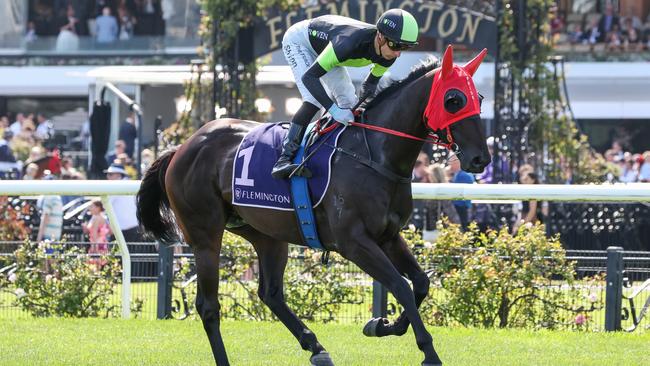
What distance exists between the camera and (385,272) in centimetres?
588

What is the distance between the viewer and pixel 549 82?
43.4 ft

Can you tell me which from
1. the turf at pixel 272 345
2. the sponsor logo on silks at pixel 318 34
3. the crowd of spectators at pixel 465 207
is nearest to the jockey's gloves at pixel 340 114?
Answer: the sponsor logo on silks at pixel 318 34

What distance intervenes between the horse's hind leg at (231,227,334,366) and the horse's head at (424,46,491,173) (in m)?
1.24

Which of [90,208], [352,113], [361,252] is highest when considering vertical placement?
[352,113]

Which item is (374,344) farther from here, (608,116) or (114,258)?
(608,116)

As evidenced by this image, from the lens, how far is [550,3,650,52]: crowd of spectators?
24.2m

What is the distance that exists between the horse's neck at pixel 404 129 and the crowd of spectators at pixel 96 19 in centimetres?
2227

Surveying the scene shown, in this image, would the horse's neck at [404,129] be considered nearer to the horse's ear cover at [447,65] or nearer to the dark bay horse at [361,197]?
the dark bay horse at [361,197]

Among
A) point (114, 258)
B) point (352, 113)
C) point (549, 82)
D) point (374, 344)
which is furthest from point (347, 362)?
point (549, 82)

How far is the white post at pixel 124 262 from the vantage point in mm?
8695

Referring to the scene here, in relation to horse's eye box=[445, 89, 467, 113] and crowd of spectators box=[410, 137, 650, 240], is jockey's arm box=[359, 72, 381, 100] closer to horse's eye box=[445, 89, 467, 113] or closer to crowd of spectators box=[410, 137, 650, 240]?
horse's eye box=[445, 89, 467, 113]

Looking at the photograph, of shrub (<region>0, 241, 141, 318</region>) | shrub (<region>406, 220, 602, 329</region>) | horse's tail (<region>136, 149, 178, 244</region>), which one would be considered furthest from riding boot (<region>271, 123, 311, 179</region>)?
shrub (<region>0, 241, 141, 318</region>)

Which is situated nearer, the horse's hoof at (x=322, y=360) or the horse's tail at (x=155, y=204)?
the horse's hoof at (x=322, y=360)

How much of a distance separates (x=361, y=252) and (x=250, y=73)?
25.9ft
